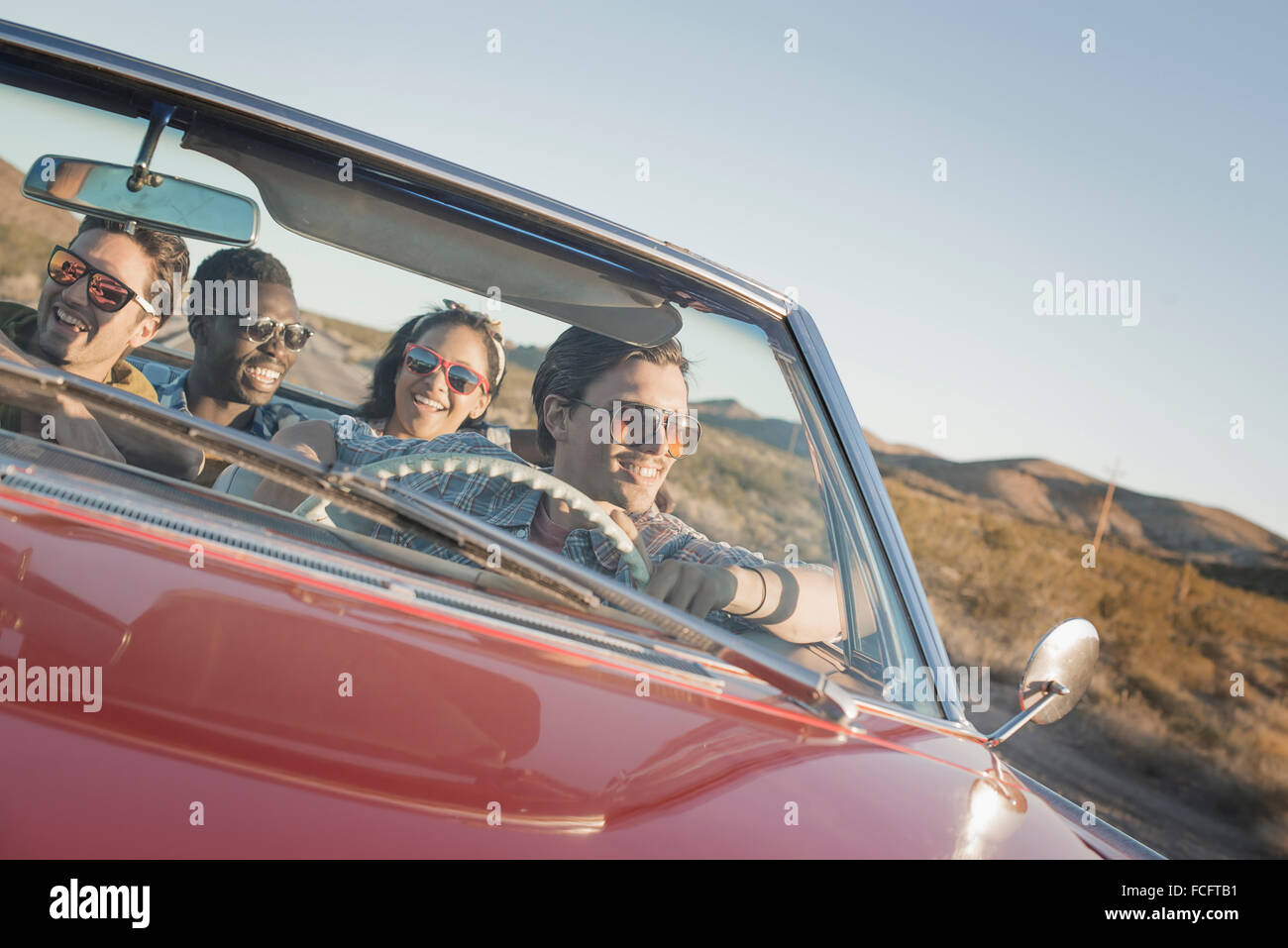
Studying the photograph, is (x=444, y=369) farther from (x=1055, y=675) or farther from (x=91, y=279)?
(x=1055, y=675)

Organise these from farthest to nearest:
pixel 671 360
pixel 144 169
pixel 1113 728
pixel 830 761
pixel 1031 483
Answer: pixel 1031 483 < pixel 1113 728 < pixel 671 360 < pixel 144 169 < pixel 830 761

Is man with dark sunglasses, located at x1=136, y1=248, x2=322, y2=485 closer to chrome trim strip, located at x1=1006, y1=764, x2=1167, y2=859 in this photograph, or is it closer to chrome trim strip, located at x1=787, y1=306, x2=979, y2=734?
chrome trim strip, located at x1=787, y1=306, x2=979, y2=734

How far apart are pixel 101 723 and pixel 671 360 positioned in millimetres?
1339

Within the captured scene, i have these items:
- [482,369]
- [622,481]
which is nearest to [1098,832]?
[622,481]

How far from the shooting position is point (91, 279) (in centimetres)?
206

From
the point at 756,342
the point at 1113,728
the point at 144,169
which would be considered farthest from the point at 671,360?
the point at 1113,728

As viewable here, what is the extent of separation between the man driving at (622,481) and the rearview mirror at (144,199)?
0.45m

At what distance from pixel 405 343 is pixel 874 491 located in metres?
1.12

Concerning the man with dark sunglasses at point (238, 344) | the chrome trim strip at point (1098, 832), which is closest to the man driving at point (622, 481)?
the man with dark sunglasses at point (238, 344)

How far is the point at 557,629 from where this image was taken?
1598 mm

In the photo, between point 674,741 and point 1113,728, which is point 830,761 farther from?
point 1113,728

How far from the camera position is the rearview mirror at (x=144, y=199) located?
1903mm


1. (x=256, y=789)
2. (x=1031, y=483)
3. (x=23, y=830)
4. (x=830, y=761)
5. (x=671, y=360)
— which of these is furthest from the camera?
(x=1031, y=483)
